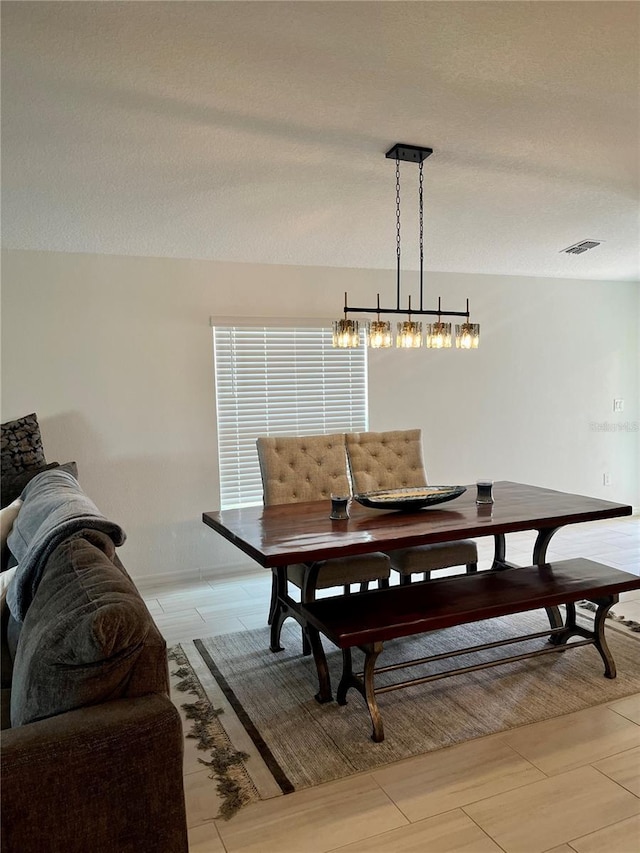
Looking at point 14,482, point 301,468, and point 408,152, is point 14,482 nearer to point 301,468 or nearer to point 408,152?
point 301,468

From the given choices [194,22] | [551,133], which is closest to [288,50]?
[194,22]

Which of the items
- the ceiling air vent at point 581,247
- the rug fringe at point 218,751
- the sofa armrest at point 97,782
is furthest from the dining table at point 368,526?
the ceiling air vent at point 581,247

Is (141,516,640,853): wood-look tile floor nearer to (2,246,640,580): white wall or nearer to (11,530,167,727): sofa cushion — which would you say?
(11,530,167,727): sofa cushion

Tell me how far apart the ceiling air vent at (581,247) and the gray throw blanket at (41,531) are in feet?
13.9

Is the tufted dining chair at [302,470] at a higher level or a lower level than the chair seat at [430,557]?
higher

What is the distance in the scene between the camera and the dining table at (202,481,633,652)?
257 centimetres


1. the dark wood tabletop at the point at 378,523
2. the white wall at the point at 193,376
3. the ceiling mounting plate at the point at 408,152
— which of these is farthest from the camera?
the white wall at the point at 193,376

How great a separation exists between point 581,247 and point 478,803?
429 cm

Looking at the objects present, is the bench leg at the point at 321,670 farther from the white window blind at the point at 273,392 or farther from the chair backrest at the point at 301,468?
the white window blind at the point at 273,392

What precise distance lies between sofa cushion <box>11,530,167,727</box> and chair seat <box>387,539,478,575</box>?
6.81ft

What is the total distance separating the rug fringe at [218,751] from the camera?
2.13m

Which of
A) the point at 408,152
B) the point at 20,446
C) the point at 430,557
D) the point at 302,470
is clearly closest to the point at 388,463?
the point at 302,470

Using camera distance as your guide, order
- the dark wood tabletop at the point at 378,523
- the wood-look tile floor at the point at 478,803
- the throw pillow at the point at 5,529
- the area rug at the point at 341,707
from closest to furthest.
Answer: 1. the wood-look tile floor at the point at 478,803
2. the area rug at the point at 341,707
3. the dark wood tabletop at the point at 378,523
4. the throw pillow at the point at 5,529

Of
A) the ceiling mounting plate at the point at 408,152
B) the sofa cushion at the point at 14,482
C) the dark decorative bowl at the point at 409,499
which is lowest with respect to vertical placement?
the dark decorative bowl at the point at 409,499
